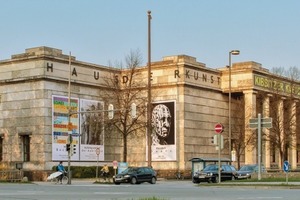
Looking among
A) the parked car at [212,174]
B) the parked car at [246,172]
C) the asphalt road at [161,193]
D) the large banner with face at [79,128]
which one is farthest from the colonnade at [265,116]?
the asphalt road at [161,193]

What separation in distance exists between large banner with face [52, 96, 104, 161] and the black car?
11627mm

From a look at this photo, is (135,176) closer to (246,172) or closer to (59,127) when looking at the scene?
(246,172)

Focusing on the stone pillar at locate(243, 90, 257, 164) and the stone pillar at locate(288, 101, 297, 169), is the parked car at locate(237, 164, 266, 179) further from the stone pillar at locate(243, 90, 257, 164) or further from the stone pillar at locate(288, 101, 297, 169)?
the stone pillar at locate(288, 101, 297, 169)

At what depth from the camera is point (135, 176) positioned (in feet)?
154

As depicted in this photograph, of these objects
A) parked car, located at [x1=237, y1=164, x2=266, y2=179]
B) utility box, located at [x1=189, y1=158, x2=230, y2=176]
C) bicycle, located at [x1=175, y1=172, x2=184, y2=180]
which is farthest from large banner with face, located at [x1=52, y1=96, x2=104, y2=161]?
parked car, located at [x1=237, y1=164, x2=266, y2=179]

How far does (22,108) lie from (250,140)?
23.9 meters

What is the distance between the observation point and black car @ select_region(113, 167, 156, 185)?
4656 cm

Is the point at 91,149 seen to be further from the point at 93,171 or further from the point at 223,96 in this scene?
the point at 223,96

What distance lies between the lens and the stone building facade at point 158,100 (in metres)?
58.6

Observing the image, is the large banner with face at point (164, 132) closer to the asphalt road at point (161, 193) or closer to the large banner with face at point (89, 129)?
the large banner with face at point (89, 129)

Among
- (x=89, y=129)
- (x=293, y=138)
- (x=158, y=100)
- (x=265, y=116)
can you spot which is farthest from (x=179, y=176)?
(x=293, y=138)

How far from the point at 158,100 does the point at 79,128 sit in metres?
9.16

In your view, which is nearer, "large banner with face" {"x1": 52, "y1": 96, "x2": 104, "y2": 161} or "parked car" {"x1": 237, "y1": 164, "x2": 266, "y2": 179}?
"parked car" {"x1": 237, "y1": 164, "x2": 266, "y2": 179}

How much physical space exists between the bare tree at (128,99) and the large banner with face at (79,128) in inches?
68.6
